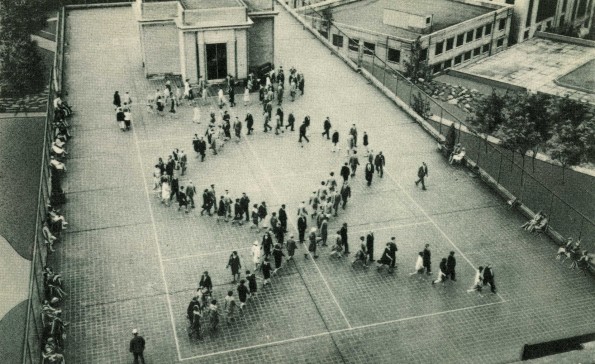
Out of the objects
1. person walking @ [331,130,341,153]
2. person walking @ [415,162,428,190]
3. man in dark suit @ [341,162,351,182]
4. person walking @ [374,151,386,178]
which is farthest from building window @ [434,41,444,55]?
man in dark suit @ [341,162,351,182]

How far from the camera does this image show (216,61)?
1810 inches

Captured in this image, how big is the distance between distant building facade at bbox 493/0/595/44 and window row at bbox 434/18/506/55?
2449mm

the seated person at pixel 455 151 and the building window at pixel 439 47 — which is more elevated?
the seated person at pixel 455 151

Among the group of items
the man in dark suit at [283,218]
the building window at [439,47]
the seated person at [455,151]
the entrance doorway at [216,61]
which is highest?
the entrance doorway at [216,61]

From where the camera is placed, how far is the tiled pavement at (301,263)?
25.0 meters

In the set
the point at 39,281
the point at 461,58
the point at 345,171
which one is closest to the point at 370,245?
the point at 345,171

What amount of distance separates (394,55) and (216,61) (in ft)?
106

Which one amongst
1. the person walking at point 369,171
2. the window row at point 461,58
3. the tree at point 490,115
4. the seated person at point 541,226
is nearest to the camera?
the seated person at point 541,226

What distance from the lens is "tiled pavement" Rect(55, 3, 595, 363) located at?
25.0 m

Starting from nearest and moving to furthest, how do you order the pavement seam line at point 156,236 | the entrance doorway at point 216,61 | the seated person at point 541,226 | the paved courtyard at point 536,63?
the pavement seam line at point 156,236
the seated person at point 541,226
the entrance doorway at point 216,61
the paved courtyard at point 536,63

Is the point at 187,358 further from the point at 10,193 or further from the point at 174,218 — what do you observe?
the point at 10,193

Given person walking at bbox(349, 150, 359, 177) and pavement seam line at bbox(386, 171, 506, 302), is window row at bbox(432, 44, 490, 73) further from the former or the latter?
person walking at bbox(349, 150, 359, 177)

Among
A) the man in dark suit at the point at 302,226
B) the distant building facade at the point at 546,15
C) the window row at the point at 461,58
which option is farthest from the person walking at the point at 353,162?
the distant building facade at the point at 546,15

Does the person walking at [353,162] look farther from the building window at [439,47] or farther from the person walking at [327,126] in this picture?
the building window at [439,47]
